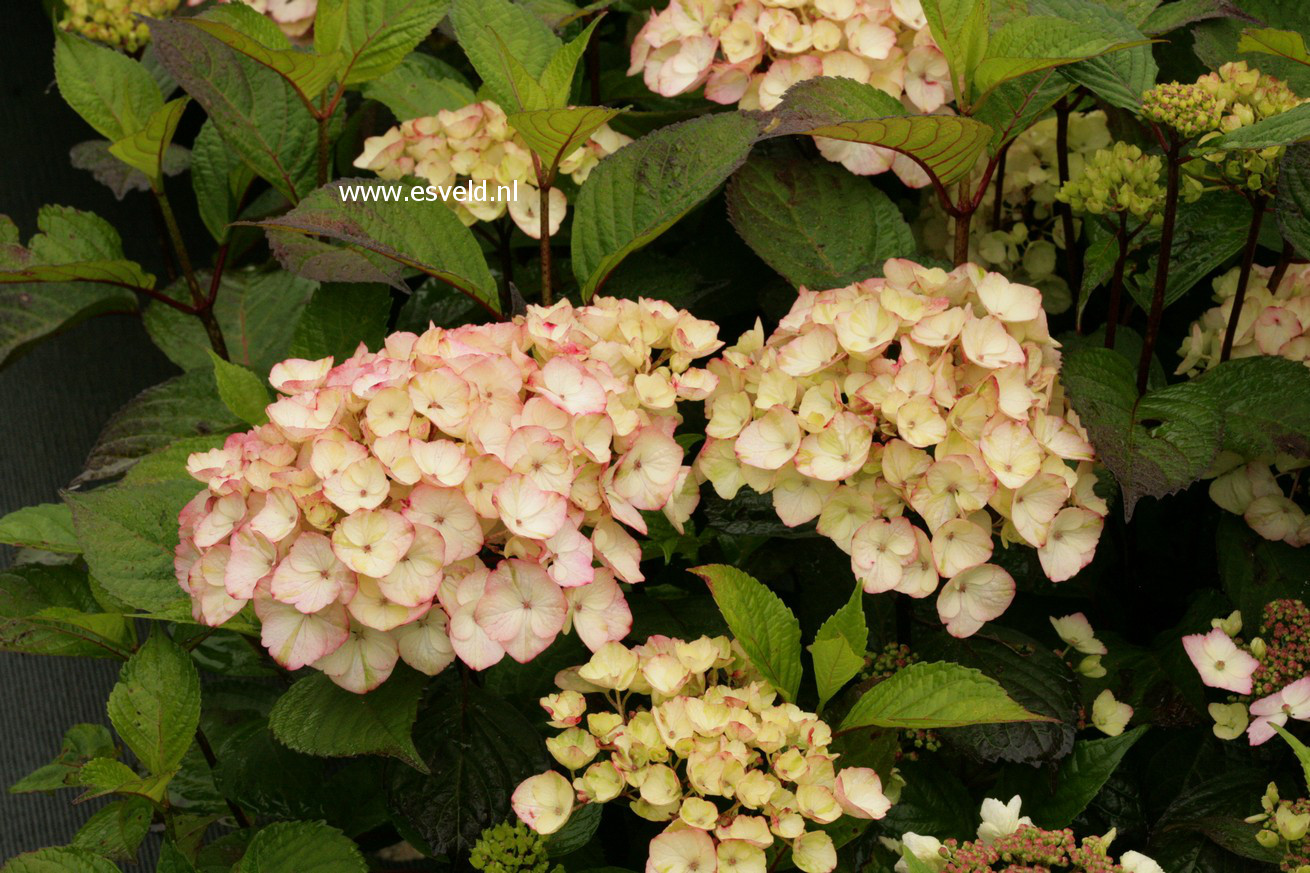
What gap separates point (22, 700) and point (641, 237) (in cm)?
122

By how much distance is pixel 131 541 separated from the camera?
0.79m

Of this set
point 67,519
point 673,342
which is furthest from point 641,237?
point 67,519

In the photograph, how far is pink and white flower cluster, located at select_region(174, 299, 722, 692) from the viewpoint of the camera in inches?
26.0

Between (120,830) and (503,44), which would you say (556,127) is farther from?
(120,830)

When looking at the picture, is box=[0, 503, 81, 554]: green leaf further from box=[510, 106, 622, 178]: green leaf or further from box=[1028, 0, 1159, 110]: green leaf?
box=[1028, 0, 1159, 110]: green leaf

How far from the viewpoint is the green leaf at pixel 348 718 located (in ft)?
2.31

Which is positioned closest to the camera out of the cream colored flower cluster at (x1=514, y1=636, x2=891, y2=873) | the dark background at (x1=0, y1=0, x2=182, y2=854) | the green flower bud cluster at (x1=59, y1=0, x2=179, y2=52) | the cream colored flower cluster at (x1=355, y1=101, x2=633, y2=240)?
the cream colored flower cluster at (x1=514, y1=636, x2=891, y2=873)

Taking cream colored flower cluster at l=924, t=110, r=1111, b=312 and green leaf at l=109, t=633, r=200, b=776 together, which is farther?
cream colored flower cluster at l=924, t=110, r=1111, b=312

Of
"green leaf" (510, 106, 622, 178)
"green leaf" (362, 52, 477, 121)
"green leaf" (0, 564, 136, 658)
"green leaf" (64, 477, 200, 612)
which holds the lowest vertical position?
"green leaf" (0, 564, 136, 658)

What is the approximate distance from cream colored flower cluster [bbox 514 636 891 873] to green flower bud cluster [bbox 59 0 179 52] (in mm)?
861

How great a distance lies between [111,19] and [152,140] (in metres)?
0.31

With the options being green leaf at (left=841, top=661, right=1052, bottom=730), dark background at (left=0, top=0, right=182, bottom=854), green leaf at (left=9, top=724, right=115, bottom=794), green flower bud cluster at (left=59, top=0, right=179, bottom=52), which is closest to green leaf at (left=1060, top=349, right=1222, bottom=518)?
green leaf at (left=841, top=661, right=1052, bottom=730)

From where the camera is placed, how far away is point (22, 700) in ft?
5.38

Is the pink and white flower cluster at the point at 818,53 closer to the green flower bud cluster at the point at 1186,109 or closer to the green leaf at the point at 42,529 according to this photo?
the green flower bud cluster at the point at 1186,109
